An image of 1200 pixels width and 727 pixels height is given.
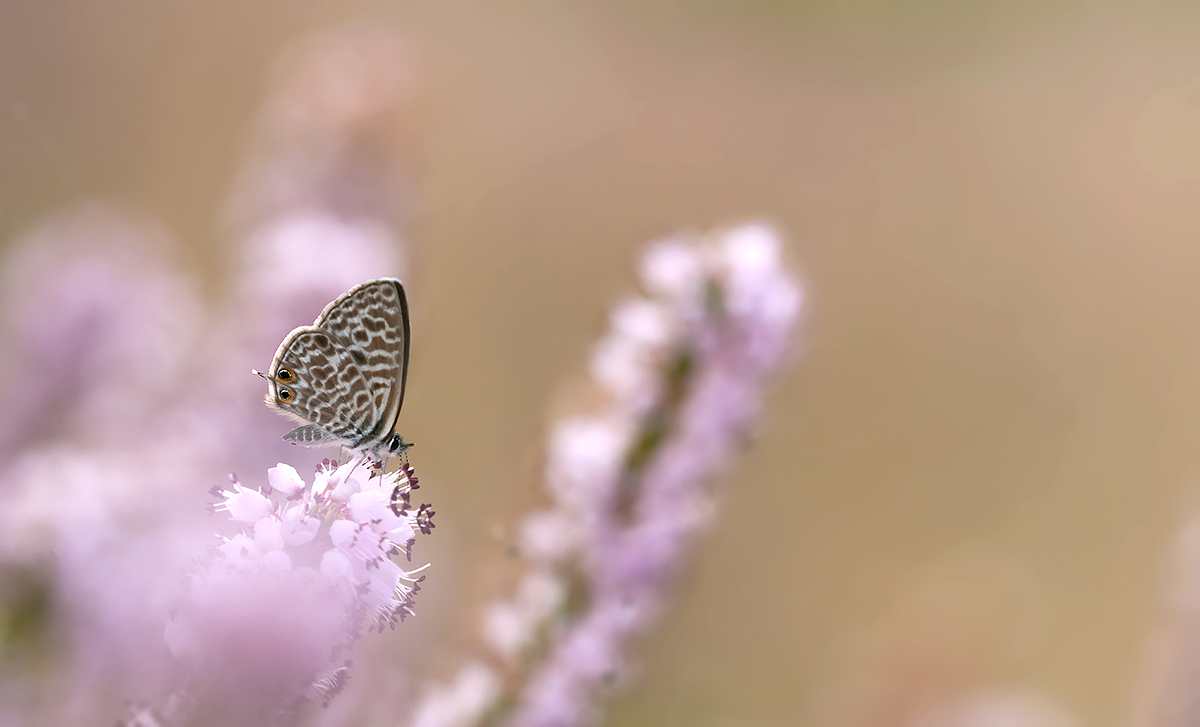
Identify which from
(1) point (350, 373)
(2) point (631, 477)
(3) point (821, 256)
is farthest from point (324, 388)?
(3) point (821, 256)

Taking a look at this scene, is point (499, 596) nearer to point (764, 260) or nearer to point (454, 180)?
point (764, 260)

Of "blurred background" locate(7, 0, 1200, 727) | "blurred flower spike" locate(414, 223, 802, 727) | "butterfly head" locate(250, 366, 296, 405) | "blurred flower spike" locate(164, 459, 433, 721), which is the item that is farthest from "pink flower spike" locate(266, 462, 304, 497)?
"blurred background" locate(7, 0, 1200, 727)

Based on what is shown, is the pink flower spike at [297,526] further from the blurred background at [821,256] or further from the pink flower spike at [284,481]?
the blurred background at [821,256]

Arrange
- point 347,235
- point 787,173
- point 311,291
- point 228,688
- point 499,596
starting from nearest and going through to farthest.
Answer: point 228,688
point 499,596
point 311,291
point 347,235
point 787,173

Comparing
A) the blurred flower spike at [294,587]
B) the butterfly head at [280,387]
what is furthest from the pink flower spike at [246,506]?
the butterfly head at [280,387]

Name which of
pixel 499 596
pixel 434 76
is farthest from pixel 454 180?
pixel 499 596

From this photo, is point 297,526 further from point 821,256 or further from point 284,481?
point 821,256
